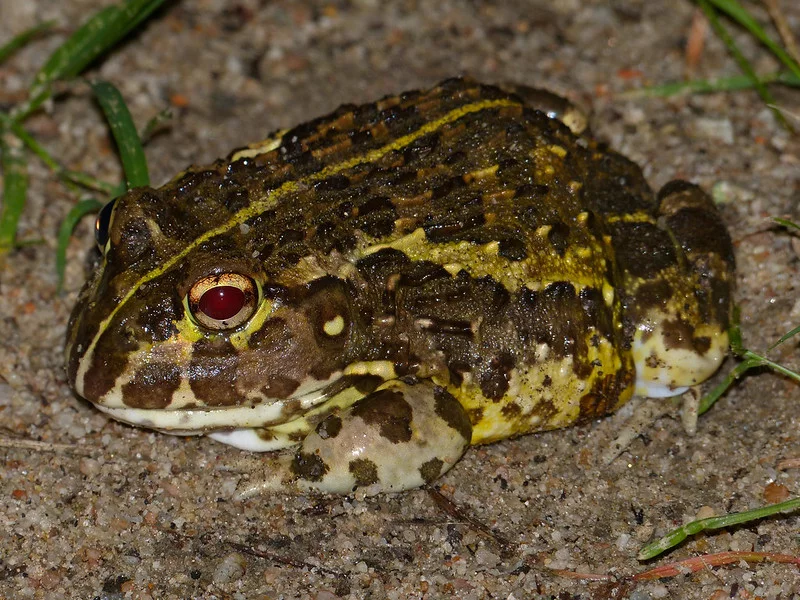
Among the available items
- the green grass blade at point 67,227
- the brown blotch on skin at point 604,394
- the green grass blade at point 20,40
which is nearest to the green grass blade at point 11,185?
the green grass blade at point 67,227

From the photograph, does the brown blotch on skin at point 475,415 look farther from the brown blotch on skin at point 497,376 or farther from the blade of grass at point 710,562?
the blade of grass at point 710,562

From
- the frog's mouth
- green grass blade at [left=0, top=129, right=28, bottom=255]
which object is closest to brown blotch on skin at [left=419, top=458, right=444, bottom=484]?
the frog's mouth

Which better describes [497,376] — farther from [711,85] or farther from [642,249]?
[711,85]

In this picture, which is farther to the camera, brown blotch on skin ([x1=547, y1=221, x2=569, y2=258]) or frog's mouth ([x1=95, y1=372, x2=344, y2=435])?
brown blotch on skin ([x1=547, y1=221, x2=569, y2=258])

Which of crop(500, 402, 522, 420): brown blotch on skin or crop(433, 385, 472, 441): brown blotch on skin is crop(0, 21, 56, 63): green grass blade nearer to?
crop(433, 385, 472, 441): brown blotch on skin

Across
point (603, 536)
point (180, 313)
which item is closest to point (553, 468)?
point (603, 536)

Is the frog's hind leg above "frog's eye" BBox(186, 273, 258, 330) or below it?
Answer: below

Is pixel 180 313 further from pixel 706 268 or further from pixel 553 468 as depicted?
pixel 706 268
